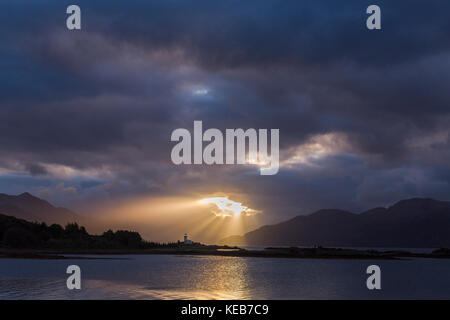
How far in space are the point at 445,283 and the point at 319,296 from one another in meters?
31.2

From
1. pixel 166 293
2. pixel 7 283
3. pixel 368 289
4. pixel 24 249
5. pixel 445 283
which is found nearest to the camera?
pixel 166 293

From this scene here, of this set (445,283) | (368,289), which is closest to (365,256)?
(445,283)

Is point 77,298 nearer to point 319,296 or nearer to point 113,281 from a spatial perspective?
point 113,281

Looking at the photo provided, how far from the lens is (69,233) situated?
569 ft

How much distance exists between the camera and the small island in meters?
147

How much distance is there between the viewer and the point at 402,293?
54594 millimetres

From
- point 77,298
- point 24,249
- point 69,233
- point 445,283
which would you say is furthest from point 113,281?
point 69,233

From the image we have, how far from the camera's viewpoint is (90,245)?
167625 millimetres

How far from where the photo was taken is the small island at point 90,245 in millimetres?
146875

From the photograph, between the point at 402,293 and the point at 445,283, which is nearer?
the point at 402,293
